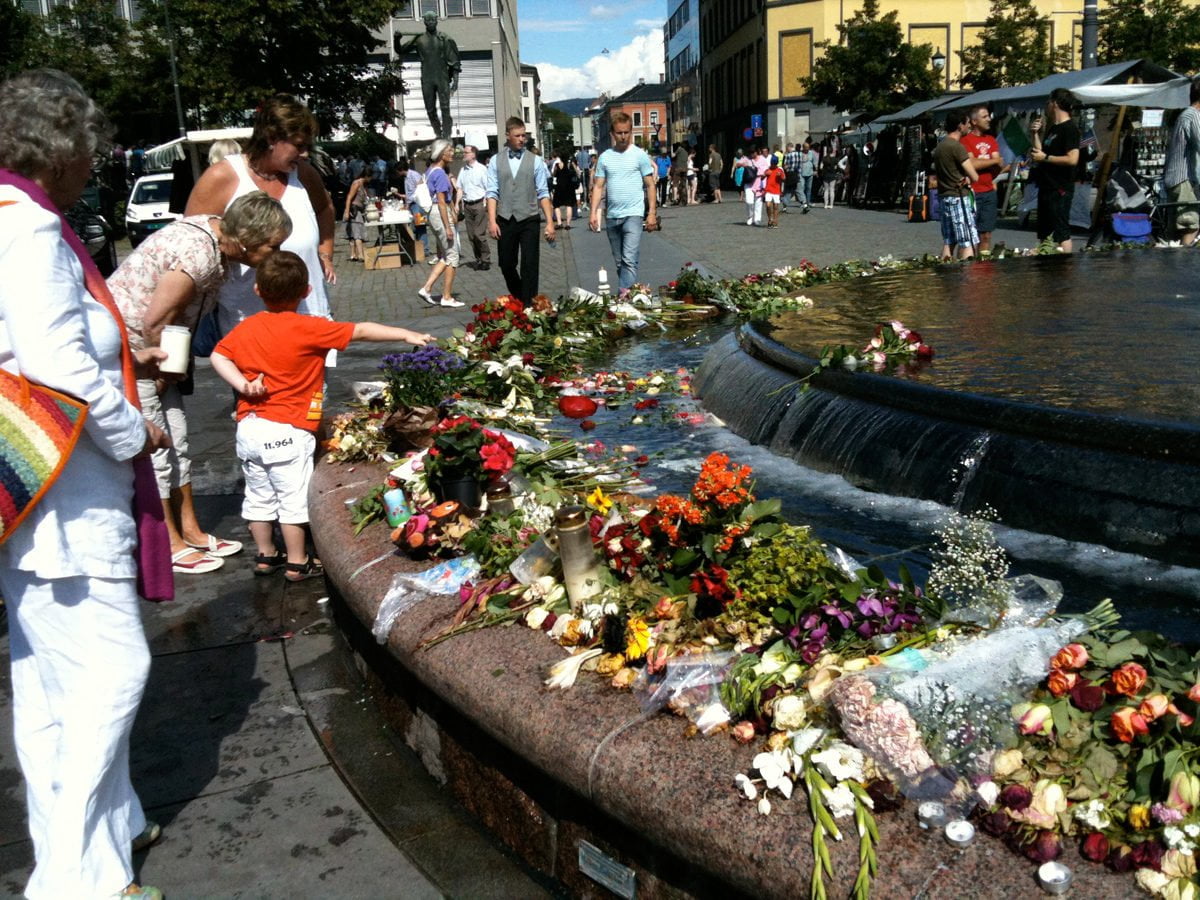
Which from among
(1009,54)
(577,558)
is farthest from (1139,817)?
(1009,54)

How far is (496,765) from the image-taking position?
308 centimetres

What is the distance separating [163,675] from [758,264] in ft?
43.3

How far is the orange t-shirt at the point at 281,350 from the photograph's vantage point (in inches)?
185

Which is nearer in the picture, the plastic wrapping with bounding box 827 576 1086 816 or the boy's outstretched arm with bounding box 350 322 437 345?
the plastic wrapping with bounding box 827 576 1086 816

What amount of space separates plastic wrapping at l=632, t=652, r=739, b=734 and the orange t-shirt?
2443 millimetres

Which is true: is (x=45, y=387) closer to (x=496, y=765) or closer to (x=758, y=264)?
(x=496, y=765)

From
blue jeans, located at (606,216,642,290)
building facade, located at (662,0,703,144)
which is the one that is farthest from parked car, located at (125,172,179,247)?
building facade, located at (662,0,703,144)

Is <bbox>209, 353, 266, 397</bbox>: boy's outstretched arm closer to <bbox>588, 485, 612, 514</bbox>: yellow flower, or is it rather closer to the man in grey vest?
<bbox>588, 485, 612, 514</bbox>: yellow flower

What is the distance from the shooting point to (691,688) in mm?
2625

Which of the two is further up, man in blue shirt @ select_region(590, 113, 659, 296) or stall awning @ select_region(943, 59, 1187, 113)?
stall awning @ select_region(943, 59, 1187, 113)

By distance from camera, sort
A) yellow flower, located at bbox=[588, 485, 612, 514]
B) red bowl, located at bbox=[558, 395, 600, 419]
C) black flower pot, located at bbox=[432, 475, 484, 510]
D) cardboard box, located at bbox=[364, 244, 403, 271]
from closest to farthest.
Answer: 1. yellow flower, located at bbox=[588, 485, 612, 514]
2. black flower pot, located at bbox=[432, 475, 484, 510]
3. red bowl, located at bbox=[558, 395, 600, 419]
4. cardboard box, located at bbox=[364, 244, 403, 271]

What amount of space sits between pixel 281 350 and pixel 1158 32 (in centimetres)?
3770

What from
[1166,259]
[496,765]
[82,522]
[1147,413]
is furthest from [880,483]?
[1166,259]

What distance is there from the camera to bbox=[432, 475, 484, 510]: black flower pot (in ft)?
12.9
